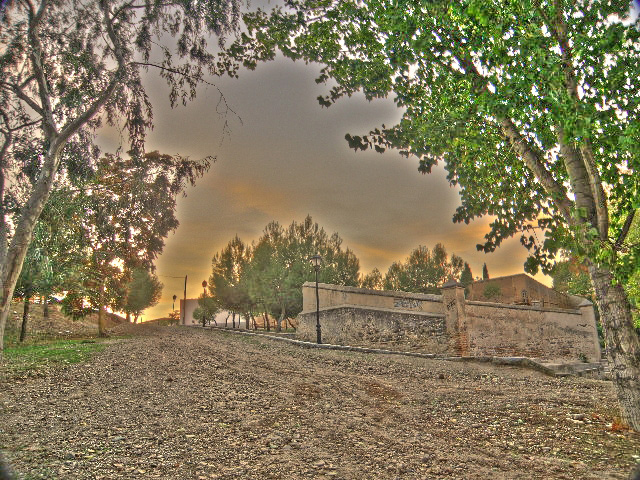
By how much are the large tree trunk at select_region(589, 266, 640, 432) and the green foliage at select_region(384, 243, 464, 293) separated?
38.0 metres

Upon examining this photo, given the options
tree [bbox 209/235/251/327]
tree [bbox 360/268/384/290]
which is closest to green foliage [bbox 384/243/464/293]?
tree [bbox 360/268/384/290]

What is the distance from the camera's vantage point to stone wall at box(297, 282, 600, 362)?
54.0ft

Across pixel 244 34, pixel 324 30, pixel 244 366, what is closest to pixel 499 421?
pixel 244 366

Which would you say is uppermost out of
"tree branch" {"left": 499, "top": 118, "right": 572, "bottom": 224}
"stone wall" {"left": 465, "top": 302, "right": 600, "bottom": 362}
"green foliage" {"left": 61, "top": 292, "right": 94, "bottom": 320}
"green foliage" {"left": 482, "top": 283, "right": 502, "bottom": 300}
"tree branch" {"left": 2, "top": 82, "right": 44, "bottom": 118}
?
"tree branch" {"left": 2, "top": 82, "right": 44, "bottom": 118}

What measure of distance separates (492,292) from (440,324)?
28.2 metres

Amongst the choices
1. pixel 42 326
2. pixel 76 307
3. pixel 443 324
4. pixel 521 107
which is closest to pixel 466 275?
pixel 443 324

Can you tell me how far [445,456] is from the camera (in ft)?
13.2

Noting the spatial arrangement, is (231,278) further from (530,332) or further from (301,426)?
(301,426)

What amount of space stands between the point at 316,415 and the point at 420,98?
6612mm

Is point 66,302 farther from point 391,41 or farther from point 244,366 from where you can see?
point 391,41

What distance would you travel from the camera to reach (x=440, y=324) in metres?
16.7

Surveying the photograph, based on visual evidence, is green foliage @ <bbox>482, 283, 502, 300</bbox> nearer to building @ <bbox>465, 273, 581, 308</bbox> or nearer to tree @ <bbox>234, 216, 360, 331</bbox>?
building @ <bbox>465, 273, 581, 308</bbox>

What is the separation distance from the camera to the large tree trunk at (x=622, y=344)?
16.9ft

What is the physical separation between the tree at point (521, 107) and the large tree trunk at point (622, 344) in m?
0.01
